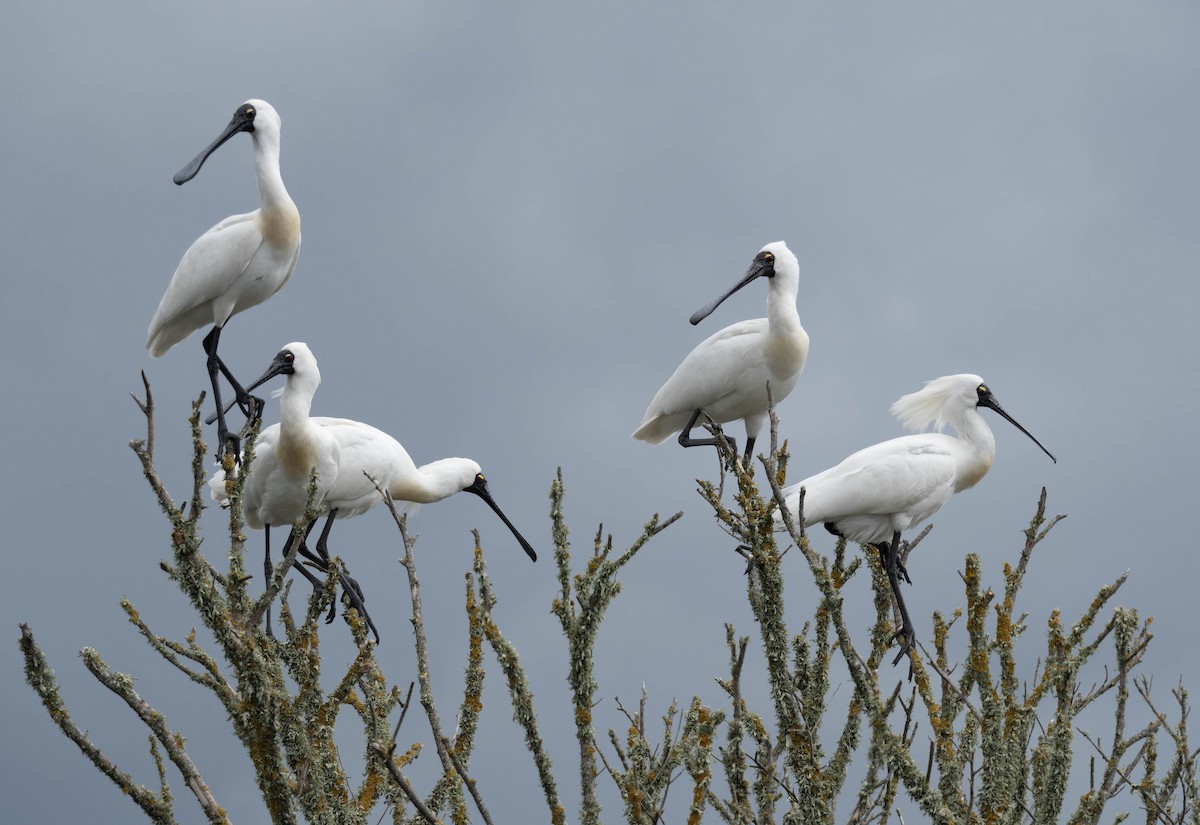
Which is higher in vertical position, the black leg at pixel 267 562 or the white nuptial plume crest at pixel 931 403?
the white nuptial plume crest at pixel 931 403

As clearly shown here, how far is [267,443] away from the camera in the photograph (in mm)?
10109

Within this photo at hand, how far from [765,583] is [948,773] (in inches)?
41.3

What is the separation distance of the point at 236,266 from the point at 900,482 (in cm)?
478

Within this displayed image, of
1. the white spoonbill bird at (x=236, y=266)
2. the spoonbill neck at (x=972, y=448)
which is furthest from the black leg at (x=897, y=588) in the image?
the white spoonbill bird at (x=236, y=266)

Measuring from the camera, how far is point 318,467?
9.53m

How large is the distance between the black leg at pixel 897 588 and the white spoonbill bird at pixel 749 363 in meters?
1.59

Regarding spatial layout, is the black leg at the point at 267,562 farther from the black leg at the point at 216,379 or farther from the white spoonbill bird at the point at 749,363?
the white spoonbill bird at the point at 749,363

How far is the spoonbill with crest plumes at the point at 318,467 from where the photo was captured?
9781mm

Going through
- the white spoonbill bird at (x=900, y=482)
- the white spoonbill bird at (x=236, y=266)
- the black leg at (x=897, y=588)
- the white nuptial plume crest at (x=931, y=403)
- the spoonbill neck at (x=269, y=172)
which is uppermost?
the spoonbill neck at (x=269, y=172)

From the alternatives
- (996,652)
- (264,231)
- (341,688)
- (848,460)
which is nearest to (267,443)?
(264,231)

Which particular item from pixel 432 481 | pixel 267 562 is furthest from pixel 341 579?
pixel 432 481

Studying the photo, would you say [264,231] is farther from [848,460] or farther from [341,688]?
[341,688]

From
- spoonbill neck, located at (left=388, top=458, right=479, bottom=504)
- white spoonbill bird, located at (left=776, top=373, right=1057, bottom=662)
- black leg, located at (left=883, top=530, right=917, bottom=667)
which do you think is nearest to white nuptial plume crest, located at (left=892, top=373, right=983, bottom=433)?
white spoonbill bird, located at (left=776, top=373, right=1057, bottom=662)

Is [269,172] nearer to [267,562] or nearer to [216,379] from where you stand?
[216,379]
